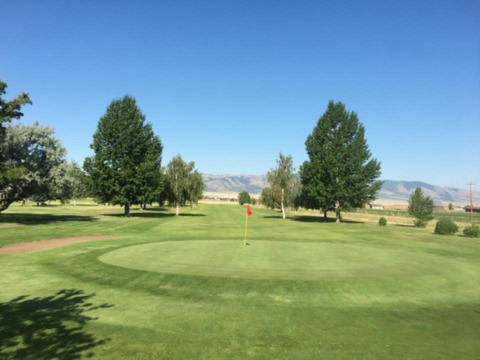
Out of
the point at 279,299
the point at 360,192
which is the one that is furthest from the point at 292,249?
the point at 360,192

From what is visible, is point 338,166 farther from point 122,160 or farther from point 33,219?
point 33,219

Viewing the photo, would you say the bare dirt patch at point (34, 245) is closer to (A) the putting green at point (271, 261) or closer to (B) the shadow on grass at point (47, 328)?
(A) the putting green at point (271, 261)

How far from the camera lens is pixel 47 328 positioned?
9328mm

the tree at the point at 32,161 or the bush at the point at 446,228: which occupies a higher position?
the tree at the point at 32,161

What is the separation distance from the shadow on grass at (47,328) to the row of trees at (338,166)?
5061 cm

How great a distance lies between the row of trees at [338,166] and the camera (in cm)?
5775

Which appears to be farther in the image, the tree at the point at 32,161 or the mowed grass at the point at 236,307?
the tree at the point at 32,161

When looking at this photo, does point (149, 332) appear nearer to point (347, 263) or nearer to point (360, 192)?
point (347, 263)

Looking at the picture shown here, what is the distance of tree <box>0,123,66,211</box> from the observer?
43.8 metres

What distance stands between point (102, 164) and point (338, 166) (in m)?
39.3

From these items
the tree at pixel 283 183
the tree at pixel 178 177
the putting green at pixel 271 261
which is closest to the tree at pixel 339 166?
the tree at pixel 283 183

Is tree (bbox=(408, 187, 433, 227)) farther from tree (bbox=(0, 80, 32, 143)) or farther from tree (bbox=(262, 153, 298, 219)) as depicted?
tree (bbox=(0, 80, 32, 143))

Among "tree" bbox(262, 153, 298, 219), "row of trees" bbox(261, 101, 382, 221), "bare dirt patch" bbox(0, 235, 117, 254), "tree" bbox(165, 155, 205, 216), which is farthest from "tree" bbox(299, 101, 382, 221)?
"bare dirt patch" bbox(0, 235, 117, 254)

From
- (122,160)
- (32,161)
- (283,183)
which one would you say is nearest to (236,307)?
(32,161)
